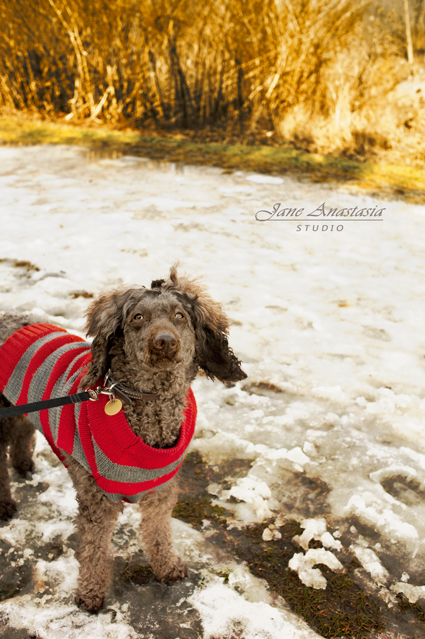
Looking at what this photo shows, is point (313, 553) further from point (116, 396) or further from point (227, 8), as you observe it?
point (227, 8)

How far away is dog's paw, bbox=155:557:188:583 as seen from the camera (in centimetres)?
223

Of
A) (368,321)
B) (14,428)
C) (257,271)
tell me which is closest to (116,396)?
(14,428)

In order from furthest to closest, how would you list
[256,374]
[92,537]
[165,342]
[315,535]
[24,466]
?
[256,374] → [24,466] → [315,535] → [92,537] → [165,342]

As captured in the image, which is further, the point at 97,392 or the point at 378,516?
the point at 378,516

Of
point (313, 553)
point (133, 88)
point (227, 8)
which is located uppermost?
point (227, 8)

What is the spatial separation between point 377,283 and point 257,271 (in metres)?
1.29

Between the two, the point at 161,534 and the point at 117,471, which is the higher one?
the point at 117,471

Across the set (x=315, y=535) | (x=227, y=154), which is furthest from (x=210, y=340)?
(x=227, y=154)

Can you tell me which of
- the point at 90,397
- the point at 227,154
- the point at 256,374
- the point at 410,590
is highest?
the point at 227,154

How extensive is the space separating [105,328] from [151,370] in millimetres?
273

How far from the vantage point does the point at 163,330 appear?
190 cm

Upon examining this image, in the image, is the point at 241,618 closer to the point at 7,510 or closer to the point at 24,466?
the point at 7,510

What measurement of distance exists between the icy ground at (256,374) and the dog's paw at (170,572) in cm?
4

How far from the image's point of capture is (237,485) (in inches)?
108
